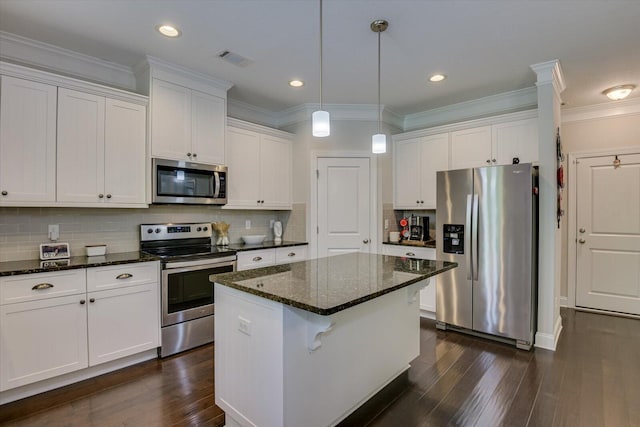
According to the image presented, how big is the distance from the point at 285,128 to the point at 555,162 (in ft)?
10.5

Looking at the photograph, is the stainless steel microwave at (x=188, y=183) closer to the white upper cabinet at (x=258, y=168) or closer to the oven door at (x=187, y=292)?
the white upper cabinet at (x=258, y=168)

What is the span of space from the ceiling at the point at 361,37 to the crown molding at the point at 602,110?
0.70 metres

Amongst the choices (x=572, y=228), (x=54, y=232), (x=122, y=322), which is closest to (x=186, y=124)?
(x=54, y=232)

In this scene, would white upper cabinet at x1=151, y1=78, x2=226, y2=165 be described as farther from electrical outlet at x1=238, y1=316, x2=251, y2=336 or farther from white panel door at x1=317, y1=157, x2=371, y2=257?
electrical outlet at x1=238, y1=316, x2=251, y2=336

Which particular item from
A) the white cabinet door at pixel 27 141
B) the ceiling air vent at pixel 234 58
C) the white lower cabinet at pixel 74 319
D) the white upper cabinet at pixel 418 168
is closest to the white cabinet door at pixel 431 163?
the white upper cabinet at pixel 418 168

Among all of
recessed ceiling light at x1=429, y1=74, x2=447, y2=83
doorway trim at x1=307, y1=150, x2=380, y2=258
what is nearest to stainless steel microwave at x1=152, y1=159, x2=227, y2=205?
doorway trim at x1=307, y1=150, x2=380, y2=258

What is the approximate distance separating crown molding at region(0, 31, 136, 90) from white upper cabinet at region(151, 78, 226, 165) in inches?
16.5

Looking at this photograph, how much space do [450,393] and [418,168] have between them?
2.75 metres

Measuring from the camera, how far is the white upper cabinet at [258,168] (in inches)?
151

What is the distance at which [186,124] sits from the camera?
10.7 feet

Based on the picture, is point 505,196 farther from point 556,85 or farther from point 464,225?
point 556,85

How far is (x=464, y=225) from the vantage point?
350 centimetres

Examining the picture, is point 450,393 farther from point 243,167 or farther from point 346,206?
point 243,167

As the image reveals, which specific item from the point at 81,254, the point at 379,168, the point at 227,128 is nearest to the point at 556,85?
the point at 379,168
